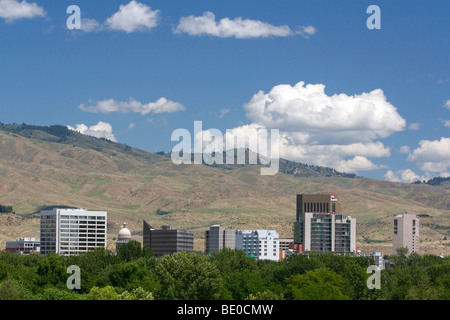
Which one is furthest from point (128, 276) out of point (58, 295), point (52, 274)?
point (58, 295)

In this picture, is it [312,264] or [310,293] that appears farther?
[312,264]

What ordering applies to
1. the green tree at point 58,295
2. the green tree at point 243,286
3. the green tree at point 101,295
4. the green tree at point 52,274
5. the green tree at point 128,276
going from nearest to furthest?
1. the green tree at point 58,295
2. the green tree at point 101,295
3. the green tree at point 243,286
4. the green tree at point 52,274
5. the green tree at point 128,276

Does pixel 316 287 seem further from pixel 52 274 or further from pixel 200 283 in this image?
pixel 52 274

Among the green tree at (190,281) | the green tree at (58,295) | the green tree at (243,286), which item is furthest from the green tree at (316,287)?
the green tree at (58,295)

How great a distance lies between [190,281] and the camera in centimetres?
13738

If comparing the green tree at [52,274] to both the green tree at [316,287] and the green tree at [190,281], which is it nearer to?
the green tree at [190,281]

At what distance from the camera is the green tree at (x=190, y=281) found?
128625mm

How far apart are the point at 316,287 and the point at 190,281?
23225mm

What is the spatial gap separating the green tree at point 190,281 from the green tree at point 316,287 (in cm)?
1152
